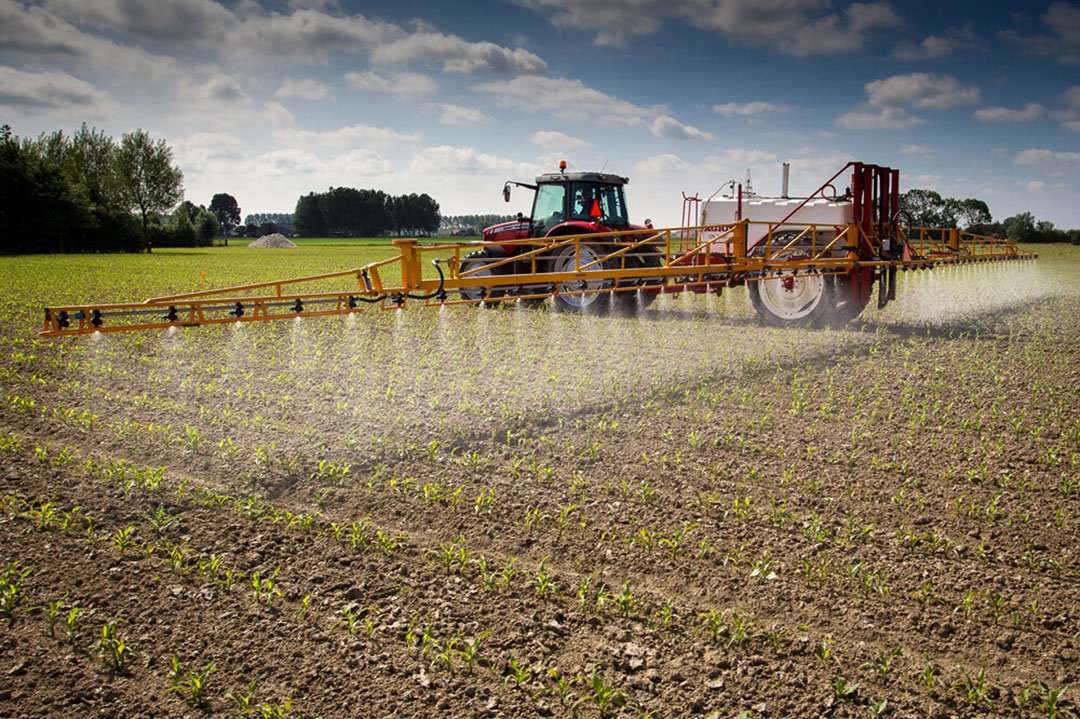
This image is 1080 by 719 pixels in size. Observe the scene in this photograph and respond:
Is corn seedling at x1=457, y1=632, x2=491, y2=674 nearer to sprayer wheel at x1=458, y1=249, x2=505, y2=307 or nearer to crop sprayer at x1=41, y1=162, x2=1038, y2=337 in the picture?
crop sprayer at x1=41, y1=162, x2=1038, y2=337

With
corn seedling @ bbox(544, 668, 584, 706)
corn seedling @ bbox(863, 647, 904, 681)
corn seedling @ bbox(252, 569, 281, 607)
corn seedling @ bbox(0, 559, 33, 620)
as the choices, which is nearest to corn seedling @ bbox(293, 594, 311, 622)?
corn seedling @ bbox(252, 569, 281, 607)

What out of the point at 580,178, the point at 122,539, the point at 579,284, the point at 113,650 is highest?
the point at 580,178

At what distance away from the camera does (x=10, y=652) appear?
2.90m

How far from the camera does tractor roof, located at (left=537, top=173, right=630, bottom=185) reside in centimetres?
1181

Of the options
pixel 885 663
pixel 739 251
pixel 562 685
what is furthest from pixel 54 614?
pixel 739 251

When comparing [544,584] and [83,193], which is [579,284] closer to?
[544,584]

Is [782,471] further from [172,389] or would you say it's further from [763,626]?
[172,389]

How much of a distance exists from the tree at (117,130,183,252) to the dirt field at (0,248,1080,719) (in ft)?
191

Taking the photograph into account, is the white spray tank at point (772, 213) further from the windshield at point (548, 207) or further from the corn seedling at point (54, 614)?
the corn seedling at point (54, 614)

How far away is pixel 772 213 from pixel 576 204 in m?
3.37

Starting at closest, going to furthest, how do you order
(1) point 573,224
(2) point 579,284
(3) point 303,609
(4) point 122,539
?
(3) point 303,609
(4) point 122,539
(1) point 573,224
(2) point 579,284

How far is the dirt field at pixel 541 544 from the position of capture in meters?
2.72

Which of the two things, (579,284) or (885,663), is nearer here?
(885,663)

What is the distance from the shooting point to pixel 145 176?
5712cm
